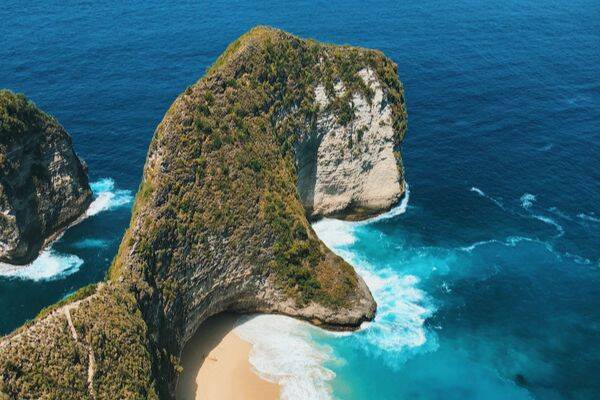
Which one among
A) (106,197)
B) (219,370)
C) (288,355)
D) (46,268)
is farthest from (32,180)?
(288,355)

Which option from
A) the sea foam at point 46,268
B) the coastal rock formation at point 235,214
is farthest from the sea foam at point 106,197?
the coastal rock formation at point 235,214

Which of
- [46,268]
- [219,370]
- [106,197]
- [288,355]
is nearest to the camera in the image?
[219,370]

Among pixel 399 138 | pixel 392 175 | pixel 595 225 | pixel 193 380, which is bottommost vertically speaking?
pixel 193 380

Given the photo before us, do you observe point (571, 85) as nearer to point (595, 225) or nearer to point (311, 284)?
point (595, 225)

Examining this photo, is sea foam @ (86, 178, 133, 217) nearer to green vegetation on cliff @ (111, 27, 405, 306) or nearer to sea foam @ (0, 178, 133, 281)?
sea foam @ (0, 178, 133, 281)

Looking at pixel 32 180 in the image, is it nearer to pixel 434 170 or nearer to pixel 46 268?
pixel 46 268

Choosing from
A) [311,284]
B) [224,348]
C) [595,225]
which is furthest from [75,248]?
[595,225]

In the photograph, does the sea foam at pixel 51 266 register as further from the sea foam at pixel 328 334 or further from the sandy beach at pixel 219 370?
the sea foam at pixel 328 334

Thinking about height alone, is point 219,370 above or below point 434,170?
below
